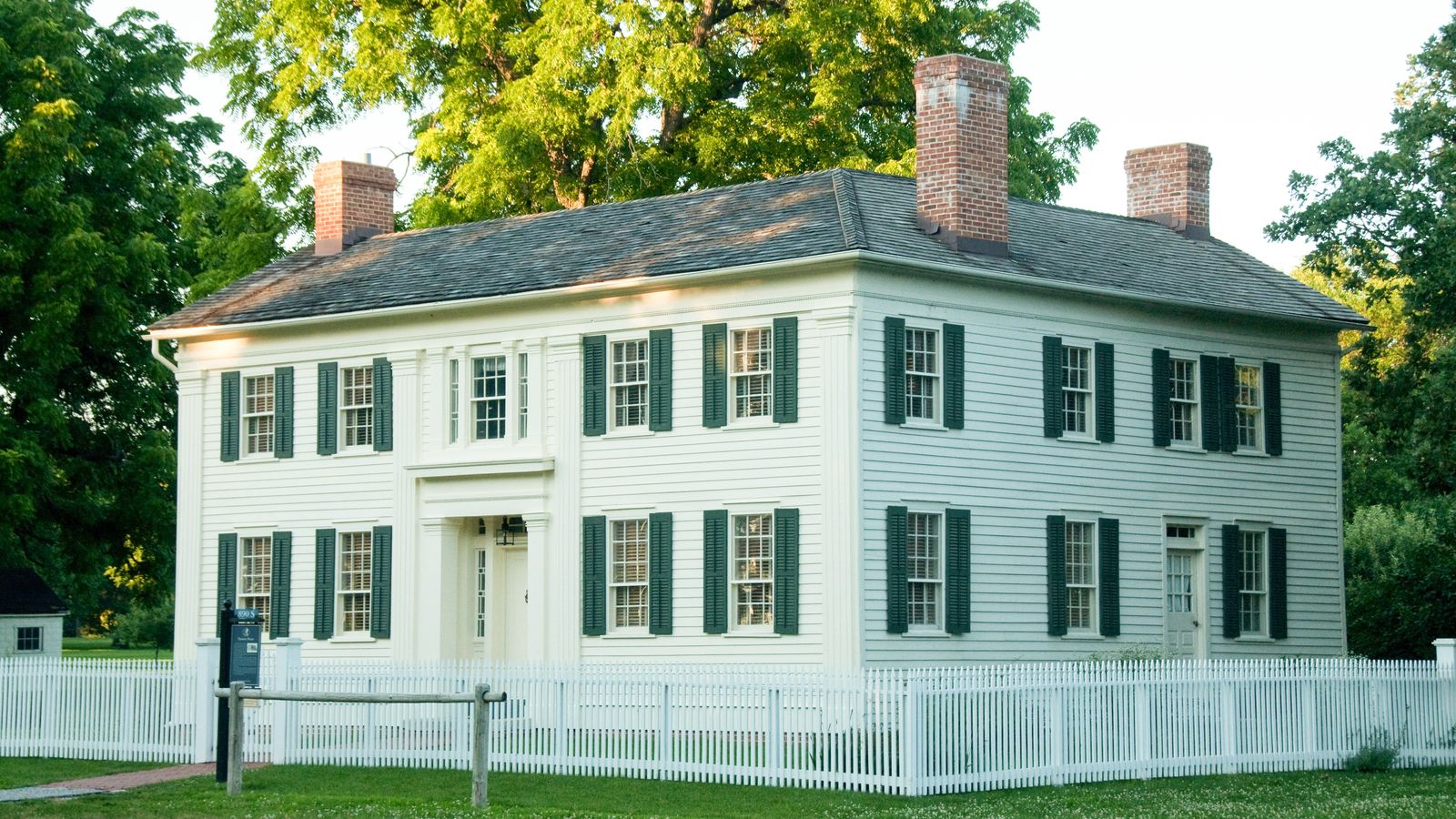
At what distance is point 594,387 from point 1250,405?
9.80m

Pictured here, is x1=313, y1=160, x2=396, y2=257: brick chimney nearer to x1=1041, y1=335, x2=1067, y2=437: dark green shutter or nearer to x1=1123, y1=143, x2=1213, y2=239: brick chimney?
x1=1123, y1=143, x2=1213, y2=239: brick chimney

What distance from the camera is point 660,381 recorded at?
2766cm

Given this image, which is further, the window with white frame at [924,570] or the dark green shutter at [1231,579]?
the dark green shutter at [1231,579]

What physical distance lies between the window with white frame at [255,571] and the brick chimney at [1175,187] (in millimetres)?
14963

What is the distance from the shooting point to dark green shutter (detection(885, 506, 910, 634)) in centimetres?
2589

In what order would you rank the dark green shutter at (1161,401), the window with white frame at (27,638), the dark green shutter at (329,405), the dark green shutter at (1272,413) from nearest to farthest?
1. the dark green shutter at (1161,401)
2. the dark green shutter at (329,405)
3. the dark green shutter at (1272,413)
4. the window with white frame at (27,638)

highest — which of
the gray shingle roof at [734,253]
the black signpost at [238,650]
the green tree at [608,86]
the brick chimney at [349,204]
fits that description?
the green tree at [608,86]

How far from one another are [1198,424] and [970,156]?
18.2 ft

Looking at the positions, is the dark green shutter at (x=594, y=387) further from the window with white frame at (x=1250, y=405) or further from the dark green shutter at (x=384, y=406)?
the window with white frame at (x=1250, y=405)

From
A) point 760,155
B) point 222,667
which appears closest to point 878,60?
point 760,155

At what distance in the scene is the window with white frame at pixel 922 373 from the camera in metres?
26.6

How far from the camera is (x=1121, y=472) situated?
95.5 feet

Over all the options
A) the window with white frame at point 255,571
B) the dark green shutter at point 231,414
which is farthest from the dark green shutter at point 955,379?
the dark green shutter at point 231,414

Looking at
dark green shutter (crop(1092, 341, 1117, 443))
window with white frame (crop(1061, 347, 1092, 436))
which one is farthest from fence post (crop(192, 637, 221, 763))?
dark green shutter (crop(1092, 341, 1117, 443))
